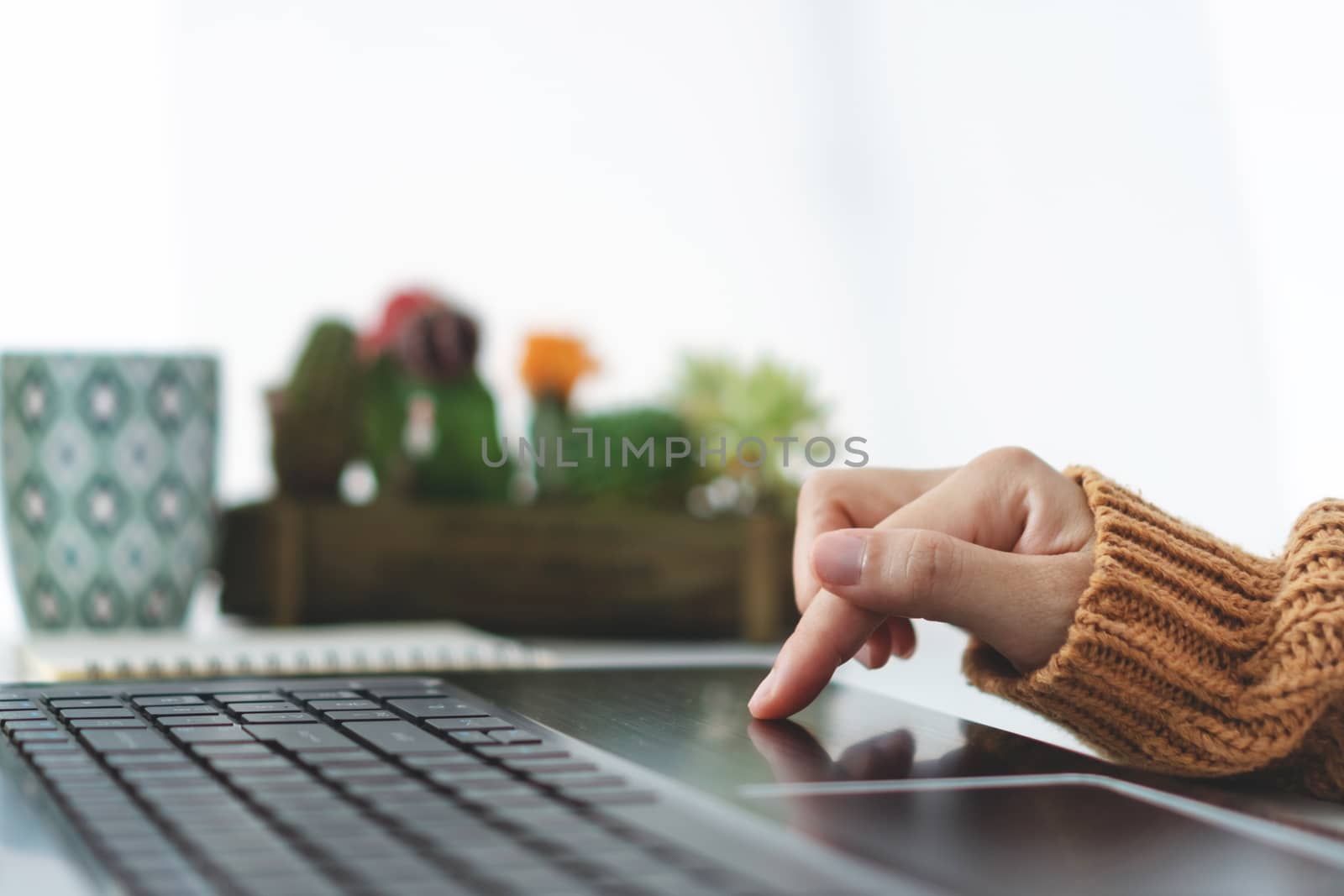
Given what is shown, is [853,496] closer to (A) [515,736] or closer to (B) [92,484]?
(A) [515,736]

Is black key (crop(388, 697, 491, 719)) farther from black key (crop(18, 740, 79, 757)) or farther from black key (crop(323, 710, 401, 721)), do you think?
black key (crop(18, 740, 79, 757))

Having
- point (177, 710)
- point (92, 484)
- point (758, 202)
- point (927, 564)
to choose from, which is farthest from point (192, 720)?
point (758, 202)

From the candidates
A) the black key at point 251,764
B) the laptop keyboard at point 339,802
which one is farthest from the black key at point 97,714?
the black key at point 251,764

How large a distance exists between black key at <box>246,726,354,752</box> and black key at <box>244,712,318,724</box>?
0.04 ft

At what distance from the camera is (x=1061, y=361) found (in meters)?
1.44

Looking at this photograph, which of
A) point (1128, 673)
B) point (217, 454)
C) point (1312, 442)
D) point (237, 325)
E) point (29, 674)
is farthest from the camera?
point (237, 325)

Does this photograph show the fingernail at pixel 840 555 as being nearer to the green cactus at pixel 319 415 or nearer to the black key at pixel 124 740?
the black key at pixel 124 740

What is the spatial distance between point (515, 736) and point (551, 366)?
869 millimetres

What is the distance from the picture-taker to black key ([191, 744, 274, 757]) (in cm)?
38

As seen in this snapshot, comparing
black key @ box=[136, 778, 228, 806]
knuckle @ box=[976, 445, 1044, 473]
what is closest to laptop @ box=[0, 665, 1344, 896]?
black key @ box=[136, 778, 228, 806]

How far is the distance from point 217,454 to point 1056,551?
82cm

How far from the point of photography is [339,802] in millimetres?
314

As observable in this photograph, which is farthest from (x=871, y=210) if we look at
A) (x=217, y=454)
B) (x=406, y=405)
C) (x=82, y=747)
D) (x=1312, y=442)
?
(x=82, y=747)

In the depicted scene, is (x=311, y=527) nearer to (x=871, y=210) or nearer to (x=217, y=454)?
(x=217, y=454)
